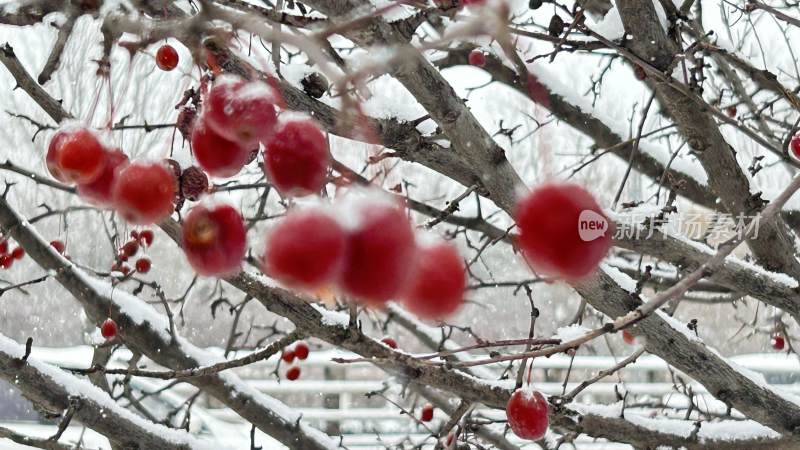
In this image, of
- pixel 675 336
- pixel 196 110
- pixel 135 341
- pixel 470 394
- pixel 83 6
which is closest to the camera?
pixel 83 6

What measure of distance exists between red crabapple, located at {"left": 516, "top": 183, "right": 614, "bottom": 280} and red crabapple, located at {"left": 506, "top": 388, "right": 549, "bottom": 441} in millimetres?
Result: 857

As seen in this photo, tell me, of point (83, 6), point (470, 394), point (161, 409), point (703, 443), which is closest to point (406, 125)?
point (83, 6)

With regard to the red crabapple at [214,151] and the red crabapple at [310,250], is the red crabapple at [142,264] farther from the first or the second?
the red crabapple at [310,250]

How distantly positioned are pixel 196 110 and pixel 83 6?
15 cm

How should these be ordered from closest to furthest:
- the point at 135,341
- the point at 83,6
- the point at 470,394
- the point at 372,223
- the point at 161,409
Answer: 1. the point at 372,223
2. the point at 83,6
3. the point at 470,394
4. the point at 135,341
5. the point at 161,409

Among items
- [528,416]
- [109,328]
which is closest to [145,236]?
[109,328]

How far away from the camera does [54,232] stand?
10102 millimetres

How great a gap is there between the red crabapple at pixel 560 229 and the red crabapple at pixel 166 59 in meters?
0.95

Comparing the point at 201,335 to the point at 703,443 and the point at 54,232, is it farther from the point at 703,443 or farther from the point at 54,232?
the point at 703,443

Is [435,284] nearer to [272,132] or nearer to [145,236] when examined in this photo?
[272,132]

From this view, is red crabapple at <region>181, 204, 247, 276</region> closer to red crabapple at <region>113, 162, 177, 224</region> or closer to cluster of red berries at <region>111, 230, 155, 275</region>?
red crabapple at <region>113, 162, 177, 224</region>

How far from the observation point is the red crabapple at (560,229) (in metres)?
0.44

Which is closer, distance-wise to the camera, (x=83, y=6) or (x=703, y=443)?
(x=83, y=6)

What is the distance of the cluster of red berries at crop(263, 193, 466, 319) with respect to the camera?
389mm
